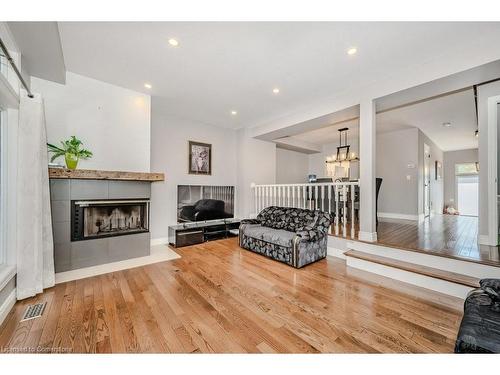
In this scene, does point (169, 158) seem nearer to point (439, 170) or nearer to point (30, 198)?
point (30, 198)

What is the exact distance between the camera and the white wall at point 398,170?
5.56 meters

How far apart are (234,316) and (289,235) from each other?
5.31 ft

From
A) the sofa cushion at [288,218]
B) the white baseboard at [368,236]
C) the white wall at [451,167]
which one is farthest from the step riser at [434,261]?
the white wall at [451,167]

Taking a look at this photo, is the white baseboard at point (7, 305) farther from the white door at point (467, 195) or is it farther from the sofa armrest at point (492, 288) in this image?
the white door at point (467, 195)

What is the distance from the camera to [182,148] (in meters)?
4.59

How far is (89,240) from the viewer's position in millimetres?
2869

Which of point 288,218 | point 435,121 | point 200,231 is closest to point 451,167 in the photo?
point 435,121

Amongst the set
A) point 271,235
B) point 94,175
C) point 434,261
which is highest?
point 94,175

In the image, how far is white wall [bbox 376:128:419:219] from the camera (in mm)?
5562

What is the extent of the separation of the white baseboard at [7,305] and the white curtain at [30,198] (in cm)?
5
